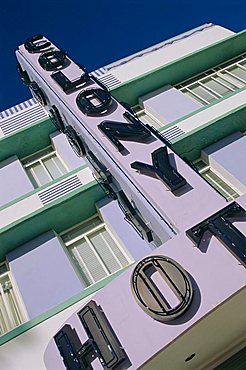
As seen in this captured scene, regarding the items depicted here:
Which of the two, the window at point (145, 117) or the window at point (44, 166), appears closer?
the window at point (44, 166)

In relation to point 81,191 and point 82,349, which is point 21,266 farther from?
point 82,349

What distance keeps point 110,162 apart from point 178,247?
14.4 feet

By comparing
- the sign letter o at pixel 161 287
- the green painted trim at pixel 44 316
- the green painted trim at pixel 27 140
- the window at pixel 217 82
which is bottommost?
the sign letter o at pixel 161 287

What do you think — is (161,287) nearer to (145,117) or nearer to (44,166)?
(44,166)

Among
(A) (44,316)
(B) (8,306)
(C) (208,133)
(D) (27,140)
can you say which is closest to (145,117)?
(C) (208,133)

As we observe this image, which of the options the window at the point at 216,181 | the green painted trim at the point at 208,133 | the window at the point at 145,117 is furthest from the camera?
the window at the point at 145,117

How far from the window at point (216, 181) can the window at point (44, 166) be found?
5447mm

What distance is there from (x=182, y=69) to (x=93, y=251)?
10407 mm

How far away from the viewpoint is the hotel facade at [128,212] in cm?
789

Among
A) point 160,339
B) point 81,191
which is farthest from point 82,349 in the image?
point 81,191

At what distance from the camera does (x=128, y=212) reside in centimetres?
1216

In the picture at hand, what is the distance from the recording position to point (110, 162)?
12227mm

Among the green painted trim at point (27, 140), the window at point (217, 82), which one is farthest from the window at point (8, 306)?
the window at point (217, 82)

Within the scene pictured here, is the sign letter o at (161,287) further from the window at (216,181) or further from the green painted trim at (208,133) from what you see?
the green painted trim at (208,133)
